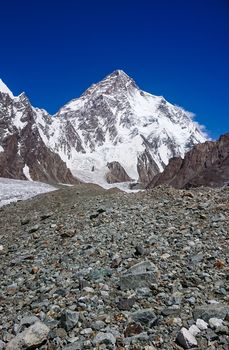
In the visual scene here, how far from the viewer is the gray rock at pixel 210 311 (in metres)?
7.14

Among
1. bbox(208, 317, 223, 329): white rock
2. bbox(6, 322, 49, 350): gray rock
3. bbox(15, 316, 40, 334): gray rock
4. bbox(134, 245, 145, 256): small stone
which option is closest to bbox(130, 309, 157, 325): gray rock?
bbox(208, 317, 223, 329): white rock

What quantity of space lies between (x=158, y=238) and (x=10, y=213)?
1078cm

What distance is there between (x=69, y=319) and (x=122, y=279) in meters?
1.68

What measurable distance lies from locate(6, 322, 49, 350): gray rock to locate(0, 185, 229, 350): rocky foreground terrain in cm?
1

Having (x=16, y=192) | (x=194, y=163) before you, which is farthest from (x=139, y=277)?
(x=194, y=163)

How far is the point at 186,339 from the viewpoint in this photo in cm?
655

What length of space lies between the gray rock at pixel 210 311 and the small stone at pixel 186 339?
0.54m

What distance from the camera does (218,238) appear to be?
1072cm

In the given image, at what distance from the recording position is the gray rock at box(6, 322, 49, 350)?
6816 mm

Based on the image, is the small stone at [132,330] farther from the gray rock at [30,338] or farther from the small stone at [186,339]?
the gray rock at [30,338]

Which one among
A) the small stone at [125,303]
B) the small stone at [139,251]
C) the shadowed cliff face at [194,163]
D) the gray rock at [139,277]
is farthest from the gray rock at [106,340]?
the shadowed cliff face at [194,163]

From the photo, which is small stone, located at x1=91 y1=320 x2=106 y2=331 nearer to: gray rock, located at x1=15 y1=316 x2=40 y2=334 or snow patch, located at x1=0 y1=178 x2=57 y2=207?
gray rock, located at x1=15 y1=316 x2=40 y2=334

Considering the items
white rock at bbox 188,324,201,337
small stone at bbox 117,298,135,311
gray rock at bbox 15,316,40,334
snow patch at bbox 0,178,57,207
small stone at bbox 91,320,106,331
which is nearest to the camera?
white rock at bbox 188,324,201,337

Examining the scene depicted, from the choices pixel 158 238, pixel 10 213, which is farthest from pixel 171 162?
pixel 158 238
